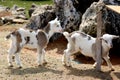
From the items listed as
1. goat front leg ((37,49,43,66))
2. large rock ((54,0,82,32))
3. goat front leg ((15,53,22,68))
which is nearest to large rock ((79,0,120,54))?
large rock ((54,0,82,32))

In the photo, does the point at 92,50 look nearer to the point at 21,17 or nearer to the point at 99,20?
the point at 99,20

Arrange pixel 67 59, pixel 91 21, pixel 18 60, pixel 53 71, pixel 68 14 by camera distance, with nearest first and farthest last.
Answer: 1. pixel 53 71
2. pixel 18 60
3. pixel 67 59
4. pixel 91 21
5. pixel 68 14

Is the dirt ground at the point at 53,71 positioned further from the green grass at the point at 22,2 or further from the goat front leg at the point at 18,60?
the green grass at the point at 22,2

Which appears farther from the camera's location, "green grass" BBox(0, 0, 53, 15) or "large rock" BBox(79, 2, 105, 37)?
"green grass" BBox(0, 0, 53, 15)

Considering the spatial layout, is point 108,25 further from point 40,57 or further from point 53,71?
point 53,71

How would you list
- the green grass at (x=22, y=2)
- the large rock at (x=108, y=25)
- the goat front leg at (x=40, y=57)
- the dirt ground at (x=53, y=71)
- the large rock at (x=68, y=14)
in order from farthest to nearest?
the green grass at (x=22, y=2) < the large rock at (x=68, y=14) < the large rock at (x=108, y=25) < the goat front leg at (x=40, y=57) < the dirt ground at (x=53, y=71)

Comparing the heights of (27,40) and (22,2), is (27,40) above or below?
above

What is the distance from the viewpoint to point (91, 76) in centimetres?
1113

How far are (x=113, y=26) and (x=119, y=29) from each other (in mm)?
229

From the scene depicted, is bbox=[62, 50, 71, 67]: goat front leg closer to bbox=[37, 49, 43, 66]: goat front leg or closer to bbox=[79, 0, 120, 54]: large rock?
bbox=[37, 49, 43, 66]: goat front leg

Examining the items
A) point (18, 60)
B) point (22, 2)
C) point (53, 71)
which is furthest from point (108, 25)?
point (22, 2)

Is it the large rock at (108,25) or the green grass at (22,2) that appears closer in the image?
the large rock at (108,25)

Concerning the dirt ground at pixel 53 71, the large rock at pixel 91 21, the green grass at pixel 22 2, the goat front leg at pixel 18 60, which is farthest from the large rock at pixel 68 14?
the green grass at pixel 22 2

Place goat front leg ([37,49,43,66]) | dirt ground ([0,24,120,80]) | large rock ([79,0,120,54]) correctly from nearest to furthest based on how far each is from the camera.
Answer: dirt ground ([0,24,120,80]) < goat front leg ([37,49,43,66]) < large rock ([79,0,120,54])
